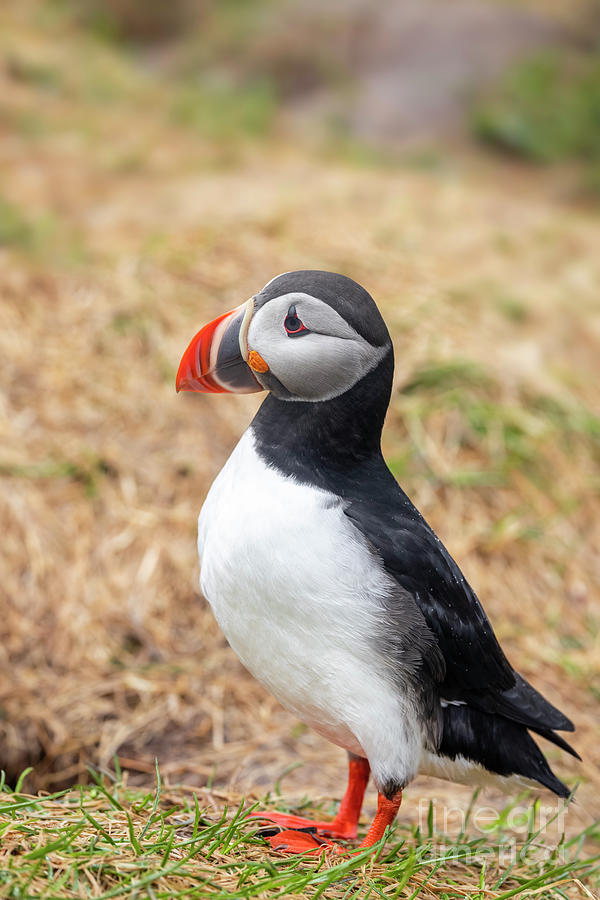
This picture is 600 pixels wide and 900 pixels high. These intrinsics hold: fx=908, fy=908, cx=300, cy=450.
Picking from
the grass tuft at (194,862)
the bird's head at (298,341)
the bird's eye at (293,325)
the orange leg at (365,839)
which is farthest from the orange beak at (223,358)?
the orange leg at (365,839)

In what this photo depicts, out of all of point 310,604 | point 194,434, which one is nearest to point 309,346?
point 310,604

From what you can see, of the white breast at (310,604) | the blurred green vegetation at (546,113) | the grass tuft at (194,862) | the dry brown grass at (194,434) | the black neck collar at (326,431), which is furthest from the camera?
the blurred green vegetation at (546,113)

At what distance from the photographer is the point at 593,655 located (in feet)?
13.5

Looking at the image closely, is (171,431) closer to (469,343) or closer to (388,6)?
(469,343)

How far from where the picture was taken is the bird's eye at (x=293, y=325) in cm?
222

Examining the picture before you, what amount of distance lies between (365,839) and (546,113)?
9388 millimetres

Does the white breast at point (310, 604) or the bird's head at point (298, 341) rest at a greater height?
the bird's head at point (298, 341)

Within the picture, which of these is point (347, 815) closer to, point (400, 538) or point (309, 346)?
point (400, 538)

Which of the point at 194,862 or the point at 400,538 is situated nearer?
the point at 194,862

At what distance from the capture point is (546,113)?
10.0 meters

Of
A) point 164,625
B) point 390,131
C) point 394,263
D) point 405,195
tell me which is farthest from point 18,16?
point 164,625

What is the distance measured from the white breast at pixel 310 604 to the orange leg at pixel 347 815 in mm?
349

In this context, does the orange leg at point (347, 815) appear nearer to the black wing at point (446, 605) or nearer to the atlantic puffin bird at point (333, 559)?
the atlantic puffin bird at point (333, 559)

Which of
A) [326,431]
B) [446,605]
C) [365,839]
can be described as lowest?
[365,839]
